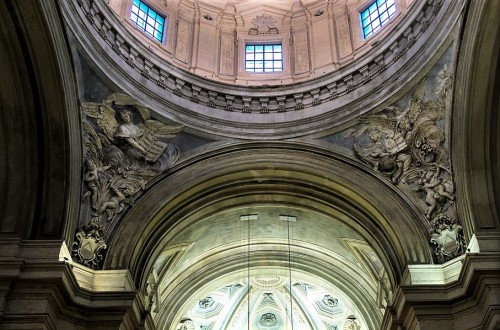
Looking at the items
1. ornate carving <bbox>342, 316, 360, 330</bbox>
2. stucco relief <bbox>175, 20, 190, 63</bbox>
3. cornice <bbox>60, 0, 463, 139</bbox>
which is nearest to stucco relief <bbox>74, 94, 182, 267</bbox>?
cornice <bbox>60, 0, 463, 139</bbox>

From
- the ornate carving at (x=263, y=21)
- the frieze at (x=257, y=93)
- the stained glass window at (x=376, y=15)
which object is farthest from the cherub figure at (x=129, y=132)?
the stained glass window at (x=376, y=15)

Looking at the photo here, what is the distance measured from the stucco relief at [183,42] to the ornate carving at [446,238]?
7554mm

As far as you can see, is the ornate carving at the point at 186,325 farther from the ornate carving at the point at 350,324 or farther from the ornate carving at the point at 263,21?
the ornate carving at the point at 263,21

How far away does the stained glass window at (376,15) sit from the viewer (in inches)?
656

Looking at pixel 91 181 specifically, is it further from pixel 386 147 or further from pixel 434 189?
pixel 434 189

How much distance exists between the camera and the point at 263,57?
1811 centimetres

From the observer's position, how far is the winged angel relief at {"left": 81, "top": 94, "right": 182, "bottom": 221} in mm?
14016

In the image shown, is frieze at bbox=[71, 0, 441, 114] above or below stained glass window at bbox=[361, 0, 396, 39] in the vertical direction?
below

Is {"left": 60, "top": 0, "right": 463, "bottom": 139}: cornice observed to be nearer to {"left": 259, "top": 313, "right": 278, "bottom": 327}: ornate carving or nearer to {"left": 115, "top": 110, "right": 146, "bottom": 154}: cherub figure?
{"left": 115, "top": 110, "right": 146, "bottom": 154}: cherub figure

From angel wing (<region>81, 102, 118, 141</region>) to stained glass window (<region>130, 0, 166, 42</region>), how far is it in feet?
10.7

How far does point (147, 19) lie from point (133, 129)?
3687 mm

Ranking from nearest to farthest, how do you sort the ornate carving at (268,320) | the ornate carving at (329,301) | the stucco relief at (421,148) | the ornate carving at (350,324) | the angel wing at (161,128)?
the stucco relief at (421,148), the angel wing at (161,128), the ornate carving at (350,324), the ornate carving at (329,301), the ornate carving at (268,320)

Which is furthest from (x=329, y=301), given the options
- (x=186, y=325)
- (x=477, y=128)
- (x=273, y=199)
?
(x=477, y=128)

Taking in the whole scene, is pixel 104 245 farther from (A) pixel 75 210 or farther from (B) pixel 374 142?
(B) pixel 374 142
